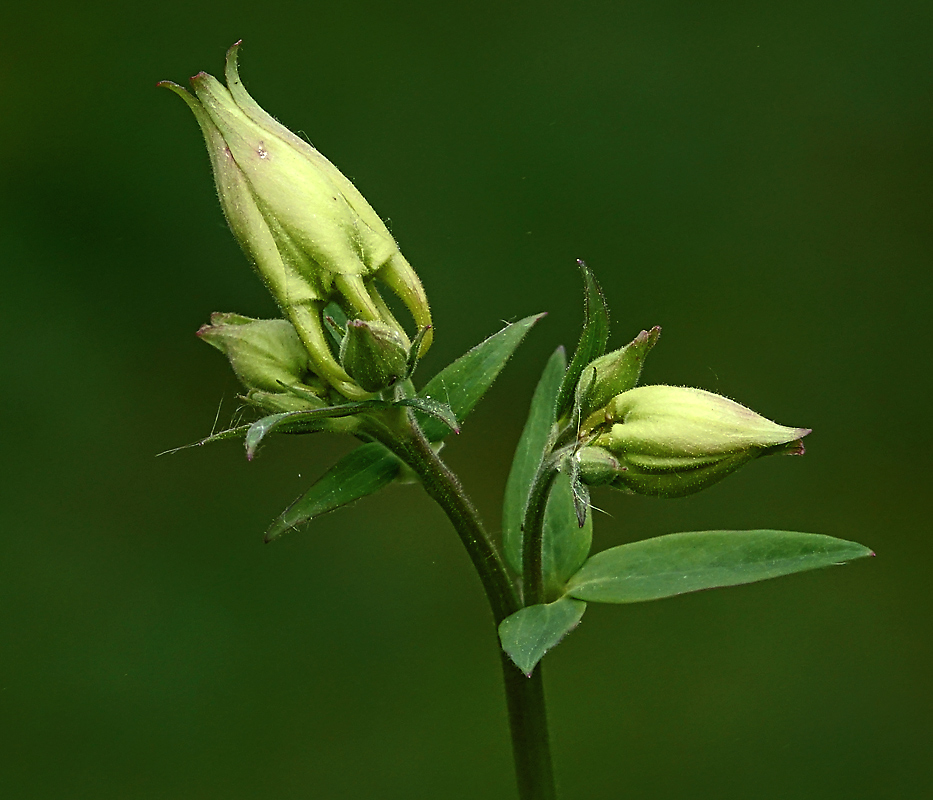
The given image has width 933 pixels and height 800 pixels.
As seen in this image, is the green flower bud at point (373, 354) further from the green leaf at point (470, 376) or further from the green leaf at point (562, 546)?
the green leaf at point (562, 546)

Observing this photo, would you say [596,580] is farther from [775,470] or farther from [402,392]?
[775,470]

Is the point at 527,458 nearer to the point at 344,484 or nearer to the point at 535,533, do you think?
the point at 535,533

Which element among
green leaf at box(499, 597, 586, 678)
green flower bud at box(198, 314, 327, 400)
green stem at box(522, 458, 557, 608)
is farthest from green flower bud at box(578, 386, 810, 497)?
green flower bud at box(198, 314, 327, 400)

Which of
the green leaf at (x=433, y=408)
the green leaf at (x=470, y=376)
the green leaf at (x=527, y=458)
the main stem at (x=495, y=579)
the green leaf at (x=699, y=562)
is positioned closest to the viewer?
the green leaf at (x=433, y=408)

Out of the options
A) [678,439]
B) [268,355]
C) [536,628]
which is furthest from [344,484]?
[678,439]

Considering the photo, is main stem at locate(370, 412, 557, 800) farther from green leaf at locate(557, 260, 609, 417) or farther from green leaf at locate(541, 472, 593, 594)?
green leaf at locate(557, 260, 609, 417)

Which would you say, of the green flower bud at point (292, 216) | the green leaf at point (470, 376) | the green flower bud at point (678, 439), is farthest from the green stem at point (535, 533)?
the green flower bud at point (292, 216)
